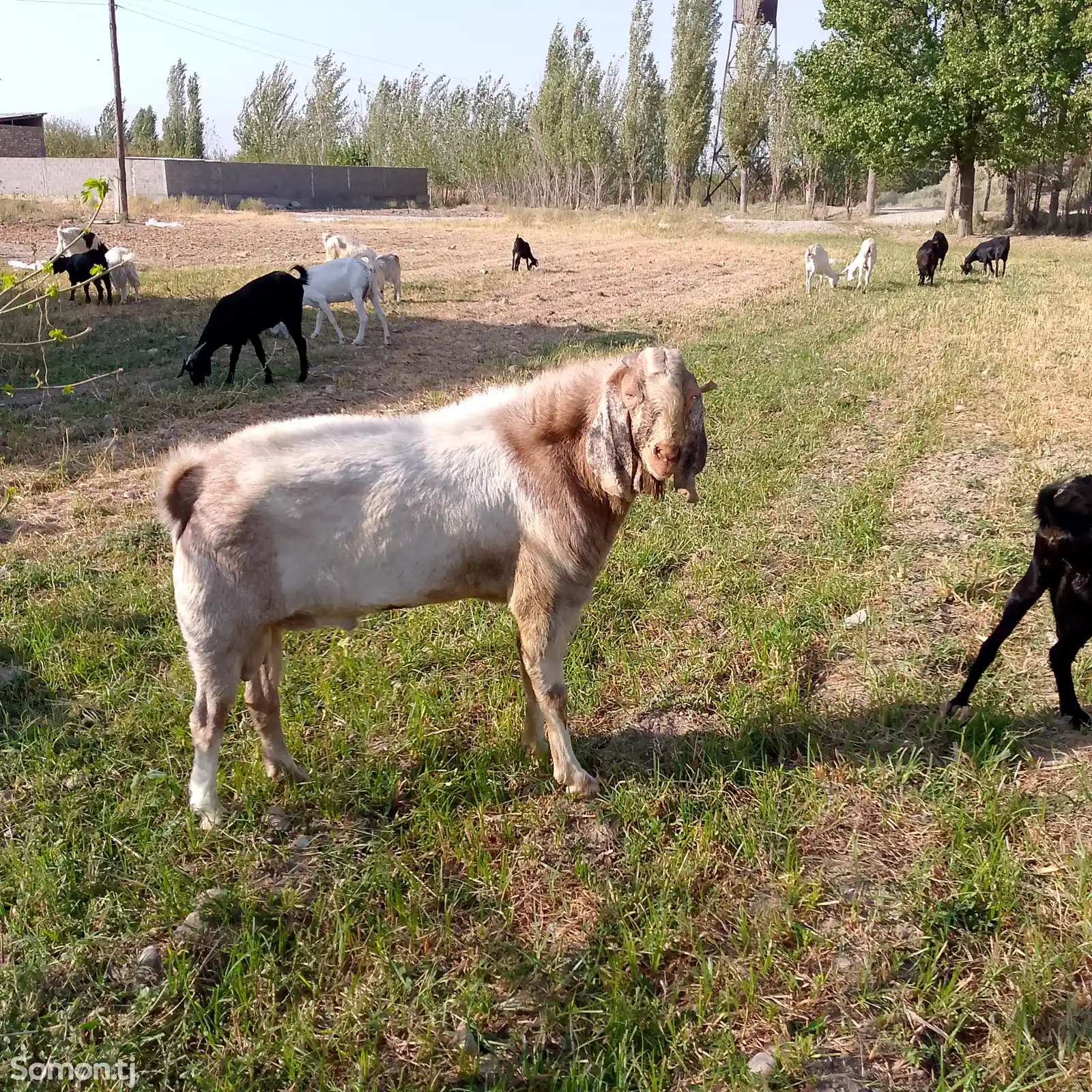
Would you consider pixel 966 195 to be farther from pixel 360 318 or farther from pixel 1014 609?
pixel 1014 609

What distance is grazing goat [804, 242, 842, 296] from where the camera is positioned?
17312 millimetres

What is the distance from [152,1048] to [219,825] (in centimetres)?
86

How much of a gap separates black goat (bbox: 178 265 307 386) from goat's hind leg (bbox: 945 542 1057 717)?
28.7 feet

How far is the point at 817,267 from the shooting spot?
59.3 feet

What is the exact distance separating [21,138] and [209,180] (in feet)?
37.4

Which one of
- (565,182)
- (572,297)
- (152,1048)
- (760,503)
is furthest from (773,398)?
(565,182)

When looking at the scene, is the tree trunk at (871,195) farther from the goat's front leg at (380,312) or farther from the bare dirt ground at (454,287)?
the goat's front leg at (380,312)

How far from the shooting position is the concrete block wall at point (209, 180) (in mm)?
44219

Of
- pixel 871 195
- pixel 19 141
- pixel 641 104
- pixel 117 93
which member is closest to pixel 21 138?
pixel 19 141

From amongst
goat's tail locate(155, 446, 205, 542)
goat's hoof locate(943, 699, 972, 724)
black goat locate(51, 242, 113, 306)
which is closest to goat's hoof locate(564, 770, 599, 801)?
goat's hoof locate(943, 699, 972, 724)

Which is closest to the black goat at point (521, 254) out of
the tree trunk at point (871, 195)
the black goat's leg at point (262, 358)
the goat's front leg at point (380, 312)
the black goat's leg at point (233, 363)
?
the goat's front leg at point (380, 312)

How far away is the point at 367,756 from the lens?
3604 millimetres

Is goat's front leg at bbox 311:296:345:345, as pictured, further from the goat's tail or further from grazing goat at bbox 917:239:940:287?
grazing goat at bbox 917:239:940:287

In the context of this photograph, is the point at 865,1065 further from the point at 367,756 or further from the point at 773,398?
the point at 773,398
